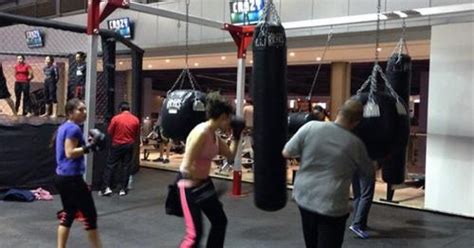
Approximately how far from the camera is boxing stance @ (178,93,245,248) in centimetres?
341

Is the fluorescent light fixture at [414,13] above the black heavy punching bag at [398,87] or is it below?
above

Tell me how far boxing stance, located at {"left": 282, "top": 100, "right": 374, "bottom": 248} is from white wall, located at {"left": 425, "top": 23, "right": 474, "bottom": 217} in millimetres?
4051

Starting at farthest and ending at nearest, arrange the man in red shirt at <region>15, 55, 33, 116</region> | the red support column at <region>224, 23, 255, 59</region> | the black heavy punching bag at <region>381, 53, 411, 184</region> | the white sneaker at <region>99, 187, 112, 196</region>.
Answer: the man in red shirt at <region>15, 55, 33, 116</region> < the white sneaker at <region>99, 187, 112, 196</region> < the red support column at <region>224, 23, 255, 59</region> < the black heavy punching bag at <region>381, 53, 411, 184</region>

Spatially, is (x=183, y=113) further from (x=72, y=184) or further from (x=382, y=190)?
(x=382, y=190)

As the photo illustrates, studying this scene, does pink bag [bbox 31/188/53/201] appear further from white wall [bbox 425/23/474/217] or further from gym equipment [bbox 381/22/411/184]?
white wall [bbox 425/23/474/217]

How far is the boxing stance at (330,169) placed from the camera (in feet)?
10.2

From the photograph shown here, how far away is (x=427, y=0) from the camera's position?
24.3 ft

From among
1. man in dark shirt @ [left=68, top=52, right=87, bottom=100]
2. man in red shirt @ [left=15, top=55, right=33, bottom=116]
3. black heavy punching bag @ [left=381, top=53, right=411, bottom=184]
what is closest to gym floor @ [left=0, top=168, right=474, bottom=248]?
black heavy punching bag @ [left=381, top=53, right=411, bottom=184]

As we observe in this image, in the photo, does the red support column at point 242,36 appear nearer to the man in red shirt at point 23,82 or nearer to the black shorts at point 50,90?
the black shorts at point 50,90

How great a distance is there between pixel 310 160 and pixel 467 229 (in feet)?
12.5

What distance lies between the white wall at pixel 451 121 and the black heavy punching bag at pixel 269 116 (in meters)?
3.63

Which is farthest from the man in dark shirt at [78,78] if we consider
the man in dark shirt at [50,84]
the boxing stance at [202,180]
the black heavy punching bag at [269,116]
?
the boxing stance at [202,180]

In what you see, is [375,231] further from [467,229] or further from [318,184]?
[318,184]

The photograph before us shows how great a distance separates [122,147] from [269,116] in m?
4.16
